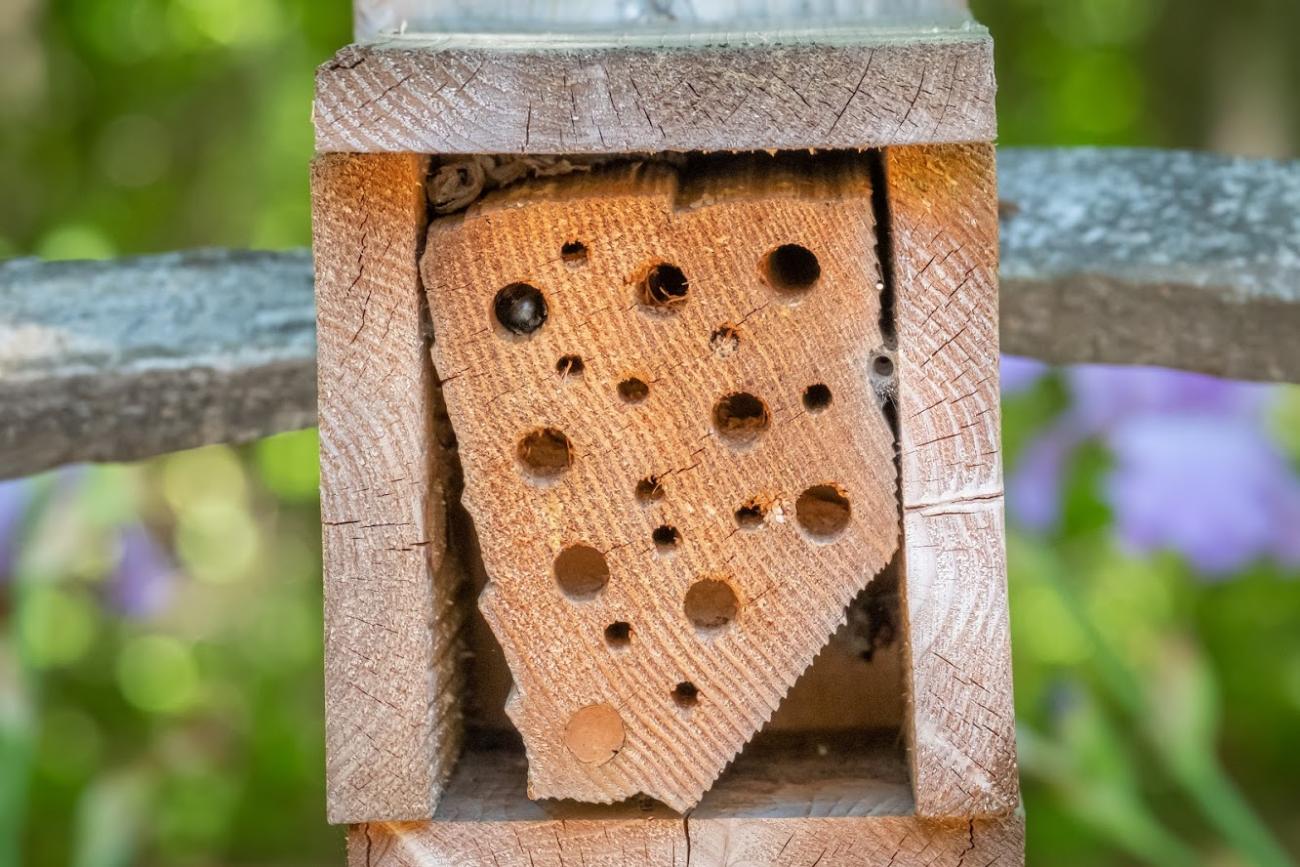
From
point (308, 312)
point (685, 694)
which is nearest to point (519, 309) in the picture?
point (685, 694)

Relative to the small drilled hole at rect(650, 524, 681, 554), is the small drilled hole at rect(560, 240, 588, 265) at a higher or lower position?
higher

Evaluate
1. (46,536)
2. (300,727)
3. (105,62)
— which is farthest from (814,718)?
(105,62)

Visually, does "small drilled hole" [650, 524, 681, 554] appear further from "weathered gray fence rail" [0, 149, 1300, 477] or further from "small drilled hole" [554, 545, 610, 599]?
"weathered gray fence rail" [0, 149, 1300, 477]

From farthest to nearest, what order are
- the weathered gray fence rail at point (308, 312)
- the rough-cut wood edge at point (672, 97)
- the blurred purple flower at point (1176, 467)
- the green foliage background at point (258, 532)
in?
1. the green foliage background at point (258, 532)
2. the blurred purple flower at point (1176, 467)
3. the weathered gray fence rail at point (308, 312)
4. the rough-cut wood edge at point (672, 97)

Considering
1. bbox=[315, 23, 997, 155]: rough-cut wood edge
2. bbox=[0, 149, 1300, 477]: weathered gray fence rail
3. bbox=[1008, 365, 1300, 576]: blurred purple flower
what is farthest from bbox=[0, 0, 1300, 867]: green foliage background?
bbox=[315, 23, 997, 155]: rough-cut wood edge

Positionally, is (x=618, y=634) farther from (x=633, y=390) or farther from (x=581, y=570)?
(x=633, y=390)

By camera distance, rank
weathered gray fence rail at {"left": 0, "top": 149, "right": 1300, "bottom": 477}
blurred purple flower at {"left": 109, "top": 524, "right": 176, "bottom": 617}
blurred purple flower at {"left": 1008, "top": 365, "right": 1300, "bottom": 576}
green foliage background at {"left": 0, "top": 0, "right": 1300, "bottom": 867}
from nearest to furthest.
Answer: weathered gray fence rail at {"left": 0, "top": 149, "right": 1300, "bottom": 477}, blurred purple flower at {"left": 1008, "top": 365, "right": 1300, "bottom": 576}, blurred purple flower at {"left": 109, "top": 524, "right": 176, "bottom": 617}, green foliage background at {"left": 0, "top": 0, "right": 1300, "bottom": 867}

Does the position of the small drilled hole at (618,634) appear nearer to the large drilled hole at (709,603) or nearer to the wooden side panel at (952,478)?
the large drilled hole at (709,603)

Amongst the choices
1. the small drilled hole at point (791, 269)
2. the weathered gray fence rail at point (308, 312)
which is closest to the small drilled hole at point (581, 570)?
the small drilled hole at point (791, 269)
